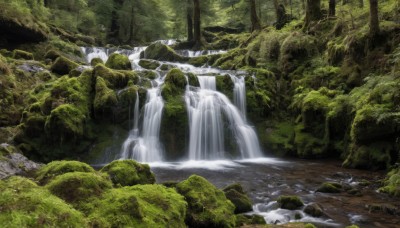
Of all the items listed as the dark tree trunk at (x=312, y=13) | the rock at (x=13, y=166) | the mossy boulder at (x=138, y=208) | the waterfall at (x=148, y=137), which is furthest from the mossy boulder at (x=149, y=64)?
the mossy boulder at (x=138, y=208)

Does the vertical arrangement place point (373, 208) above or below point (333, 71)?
below

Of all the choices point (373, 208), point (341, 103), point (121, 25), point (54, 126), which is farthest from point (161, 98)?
point (121, 25)

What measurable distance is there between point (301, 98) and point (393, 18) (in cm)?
498

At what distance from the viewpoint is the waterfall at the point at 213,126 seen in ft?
50.2

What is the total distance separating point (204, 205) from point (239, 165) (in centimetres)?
762

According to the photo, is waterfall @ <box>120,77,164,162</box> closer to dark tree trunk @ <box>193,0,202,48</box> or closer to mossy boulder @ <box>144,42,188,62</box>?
mossy boulder @ <box>144,42,188,62</box>

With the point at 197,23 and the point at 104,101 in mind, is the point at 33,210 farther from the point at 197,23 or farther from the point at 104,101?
the point at 197,23

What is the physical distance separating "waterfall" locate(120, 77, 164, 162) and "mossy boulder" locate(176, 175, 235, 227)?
7.86 meters

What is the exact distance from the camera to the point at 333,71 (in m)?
16.1

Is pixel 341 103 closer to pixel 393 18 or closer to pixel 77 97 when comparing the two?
pixel 393 18

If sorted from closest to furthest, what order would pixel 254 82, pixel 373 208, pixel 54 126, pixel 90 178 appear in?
pixel 90 178 → pixel 373 208 → pixel 54 126 → pixel 254 82

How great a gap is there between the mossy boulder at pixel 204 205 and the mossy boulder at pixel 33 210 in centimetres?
228

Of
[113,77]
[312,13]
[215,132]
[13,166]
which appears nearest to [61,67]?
[113,77]

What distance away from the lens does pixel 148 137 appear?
15078 mm
